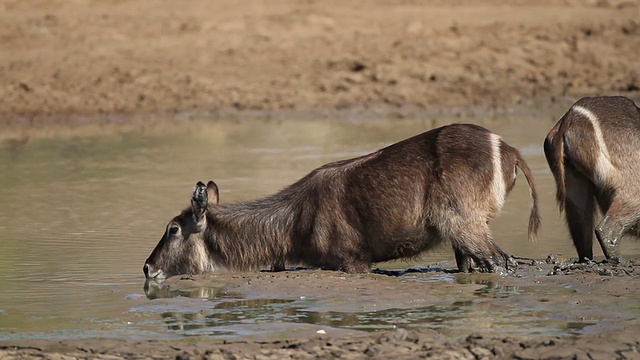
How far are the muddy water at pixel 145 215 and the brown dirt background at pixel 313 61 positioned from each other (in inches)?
49.9

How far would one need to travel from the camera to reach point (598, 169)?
7.36 metres

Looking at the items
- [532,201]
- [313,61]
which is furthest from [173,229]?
[313,61]

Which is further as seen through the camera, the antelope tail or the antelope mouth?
the antelope mouth

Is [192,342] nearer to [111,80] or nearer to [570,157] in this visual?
[570,157]

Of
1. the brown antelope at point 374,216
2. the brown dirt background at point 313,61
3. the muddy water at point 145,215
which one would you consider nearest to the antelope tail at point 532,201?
the brown antelope at point 374,216

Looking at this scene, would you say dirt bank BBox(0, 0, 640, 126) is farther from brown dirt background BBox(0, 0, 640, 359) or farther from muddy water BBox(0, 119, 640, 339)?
muddy water BBox(0, 119, 640, 339)

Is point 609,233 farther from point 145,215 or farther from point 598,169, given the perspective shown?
point 145,215

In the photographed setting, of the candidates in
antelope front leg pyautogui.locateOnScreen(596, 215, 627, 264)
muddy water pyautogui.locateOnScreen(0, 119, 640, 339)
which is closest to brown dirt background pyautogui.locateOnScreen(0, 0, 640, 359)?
muddy water pyautogui.locateOnScreen(0, 119, 640, 339)

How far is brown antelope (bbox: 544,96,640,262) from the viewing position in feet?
23.9

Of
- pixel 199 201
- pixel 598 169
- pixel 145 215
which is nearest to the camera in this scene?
pixel 598 169

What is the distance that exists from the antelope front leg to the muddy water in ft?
3.02

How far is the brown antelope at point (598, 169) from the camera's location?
729 cm

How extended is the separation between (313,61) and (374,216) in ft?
37.1

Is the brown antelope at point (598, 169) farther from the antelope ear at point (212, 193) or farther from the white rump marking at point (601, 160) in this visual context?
the antelope ear at point (212, 193)
